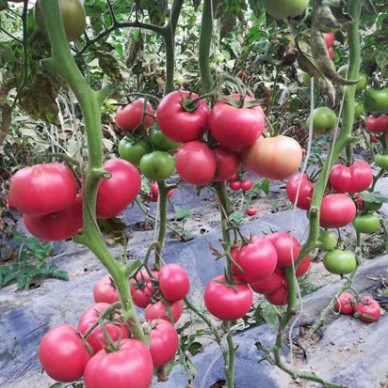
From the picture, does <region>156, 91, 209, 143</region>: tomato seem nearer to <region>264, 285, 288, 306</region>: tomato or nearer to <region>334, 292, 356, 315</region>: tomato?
<region>264, 285, 288, 306</region>: tomato

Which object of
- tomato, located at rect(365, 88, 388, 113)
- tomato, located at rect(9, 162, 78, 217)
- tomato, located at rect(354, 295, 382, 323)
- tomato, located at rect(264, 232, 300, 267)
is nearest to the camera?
tomato, located at rect(9, 162, 78, 217)

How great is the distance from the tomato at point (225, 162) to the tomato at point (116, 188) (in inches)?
6.0

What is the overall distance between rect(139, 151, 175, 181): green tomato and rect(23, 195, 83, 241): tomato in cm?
22

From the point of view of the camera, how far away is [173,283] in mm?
719

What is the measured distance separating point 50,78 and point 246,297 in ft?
1.62

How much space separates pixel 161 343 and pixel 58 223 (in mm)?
230

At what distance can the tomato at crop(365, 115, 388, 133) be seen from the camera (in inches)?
42.8

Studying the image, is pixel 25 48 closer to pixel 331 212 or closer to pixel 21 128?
pixel 331 212

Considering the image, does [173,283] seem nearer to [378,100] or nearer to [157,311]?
[157,311]

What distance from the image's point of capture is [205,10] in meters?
0.64

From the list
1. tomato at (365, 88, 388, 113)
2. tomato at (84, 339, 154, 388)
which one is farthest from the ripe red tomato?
tomato at (365, 88, 388, 113)

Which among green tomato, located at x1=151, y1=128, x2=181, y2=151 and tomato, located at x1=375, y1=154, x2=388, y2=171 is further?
tomato, located at x1=375, y1=154, x2=388, y2=171

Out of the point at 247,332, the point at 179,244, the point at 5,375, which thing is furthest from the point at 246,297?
the point at 179,244

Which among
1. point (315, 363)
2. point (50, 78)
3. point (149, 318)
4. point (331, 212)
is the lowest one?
point (315, 363)
